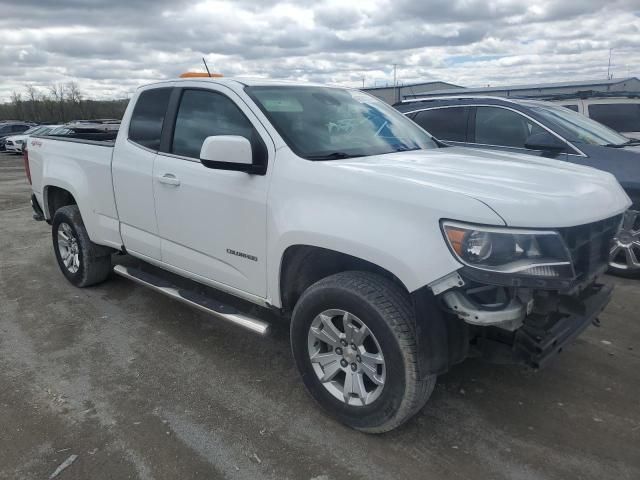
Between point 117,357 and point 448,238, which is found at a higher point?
point 448,238

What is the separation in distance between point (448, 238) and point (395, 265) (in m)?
0.29

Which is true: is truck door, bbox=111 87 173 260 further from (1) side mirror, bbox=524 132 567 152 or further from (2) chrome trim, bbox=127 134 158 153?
(1) side mirror, bbox=524 132 567 152

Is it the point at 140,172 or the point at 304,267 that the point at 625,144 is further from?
the point at 140,172

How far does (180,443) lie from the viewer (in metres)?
2.86

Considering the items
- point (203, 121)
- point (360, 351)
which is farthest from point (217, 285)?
point (360, 351)

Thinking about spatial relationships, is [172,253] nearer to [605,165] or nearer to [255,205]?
[255,205]

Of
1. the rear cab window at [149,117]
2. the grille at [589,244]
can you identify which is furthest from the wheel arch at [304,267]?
the rear cab window at [149,117]

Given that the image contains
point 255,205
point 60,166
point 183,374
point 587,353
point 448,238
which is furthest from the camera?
point 60,166

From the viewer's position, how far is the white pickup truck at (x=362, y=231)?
7.95 ft

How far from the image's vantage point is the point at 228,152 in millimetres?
3039

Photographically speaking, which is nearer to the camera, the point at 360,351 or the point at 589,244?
the point at 589,244

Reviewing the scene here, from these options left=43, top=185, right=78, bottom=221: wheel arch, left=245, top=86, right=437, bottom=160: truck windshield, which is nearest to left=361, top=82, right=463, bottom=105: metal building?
left=43, top=185, right=78, bottom=221: wheel arch

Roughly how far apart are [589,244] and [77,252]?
448cm

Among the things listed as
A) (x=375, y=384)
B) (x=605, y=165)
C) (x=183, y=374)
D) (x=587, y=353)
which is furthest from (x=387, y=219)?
(x=605, y=165)
